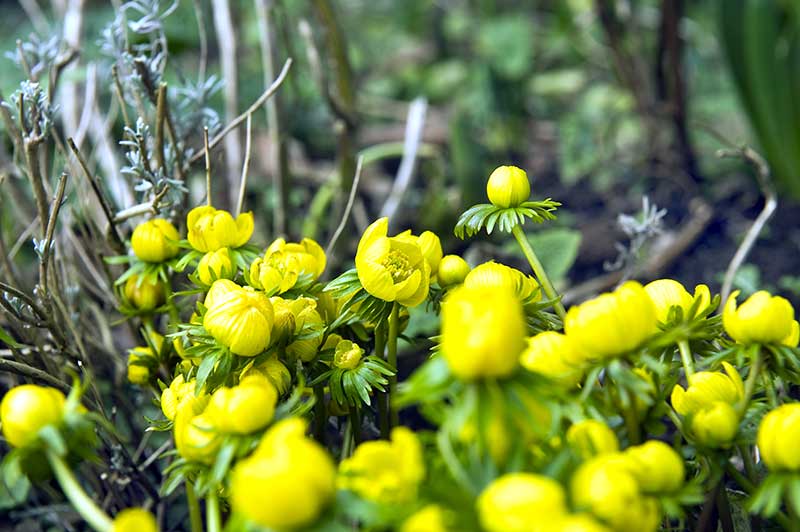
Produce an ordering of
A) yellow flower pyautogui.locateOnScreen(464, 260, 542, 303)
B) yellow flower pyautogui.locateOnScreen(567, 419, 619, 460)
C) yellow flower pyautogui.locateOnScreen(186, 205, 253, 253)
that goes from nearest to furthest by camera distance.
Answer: yellow flower pyautogui.locateOnScreen(567, 419, 619, 460) → yellow flower pyautogui.locateOnScreen(464, 260, 542, 303) → yellow flower pyautogui.locateOnScreen(186, 205, 253, 253)

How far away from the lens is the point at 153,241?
30.5 inches

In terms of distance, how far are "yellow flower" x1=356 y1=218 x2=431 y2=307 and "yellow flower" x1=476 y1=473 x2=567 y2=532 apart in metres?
0.26

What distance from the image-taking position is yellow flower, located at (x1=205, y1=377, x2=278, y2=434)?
54 centimetres

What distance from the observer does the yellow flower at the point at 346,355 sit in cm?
68

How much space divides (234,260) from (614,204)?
1282 millimetres

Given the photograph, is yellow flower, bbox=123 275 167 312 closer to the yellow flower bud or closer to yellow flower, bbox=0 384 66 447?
yellow flower, bbox=0 384 66 447

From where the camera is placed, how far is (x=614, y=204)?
185 centimetres

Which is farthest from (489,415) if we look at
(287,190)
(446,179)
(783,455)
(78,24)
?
(446,179)

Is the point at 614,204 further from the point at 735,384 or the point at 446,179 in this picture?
the point at 735,384

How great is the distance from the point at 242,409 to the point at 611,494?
0.25 metres

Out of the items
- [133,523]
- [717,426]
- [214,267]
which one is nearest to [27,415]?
[133,523]

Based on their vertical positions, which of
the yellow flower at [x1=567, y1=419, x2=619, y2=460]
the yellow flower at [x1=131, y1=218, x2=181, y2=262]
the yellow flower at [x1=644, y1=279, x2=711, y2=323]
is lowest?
the yellow flower at [x1=644, y1=279, x2=711, y2=323]

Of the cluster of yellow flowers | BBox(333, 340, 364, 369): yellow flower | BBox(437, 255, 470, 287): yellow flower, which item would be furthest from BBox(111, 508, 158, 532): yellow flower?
BBox(437, 255, 470, 287): yellow flower

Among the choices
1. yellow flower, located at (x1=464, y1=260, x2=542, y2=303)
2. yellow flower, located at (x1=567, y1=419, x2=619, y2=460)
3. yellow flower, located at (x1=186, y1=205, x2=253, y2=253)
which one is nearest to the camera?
yellow flower, located at (x1=567, y1=419, x2=619, y2=460)
